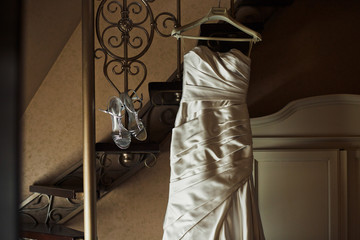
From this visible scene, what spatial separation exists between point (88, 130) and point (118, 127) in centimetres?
22

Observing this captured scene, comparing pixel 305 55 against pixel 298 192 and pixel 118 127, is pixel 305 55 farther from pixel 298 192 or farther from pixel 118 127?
pixel 118 127

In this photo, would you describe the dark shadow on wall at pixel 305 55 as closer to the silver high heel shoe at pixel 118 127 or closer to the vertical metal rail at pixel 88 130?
the silver high heel shoe at pixel 118 127

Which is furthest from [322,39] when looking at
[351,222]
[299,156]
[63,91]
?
[63,91]

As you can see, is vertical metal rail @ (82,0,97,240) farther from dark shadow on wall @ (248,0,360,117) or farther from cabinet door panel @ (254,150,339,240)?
dark shadow on wall @ (248,0,360,117)

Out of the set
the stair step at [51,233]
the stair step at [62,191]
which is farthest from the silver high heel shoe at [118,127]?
the stair step at [51,233]

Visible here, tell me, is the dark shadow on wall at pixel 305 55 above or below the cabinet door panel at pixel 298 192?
above

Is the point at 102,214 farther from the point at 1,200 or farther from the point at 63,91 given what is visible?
the point at 1,200

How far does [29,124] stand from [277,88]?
81.6 inches

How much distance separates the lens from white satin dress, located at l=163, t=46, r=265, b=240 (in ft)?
5.49

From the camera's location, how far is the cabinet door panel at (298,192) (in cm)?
210

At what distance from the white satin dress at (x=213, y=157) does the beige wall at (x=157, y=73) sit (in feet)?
3.40

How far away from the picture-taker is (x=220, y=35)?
202 centimetres

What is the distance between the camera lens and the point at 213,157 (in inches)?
67.1

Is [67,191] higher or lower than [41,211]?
higher
